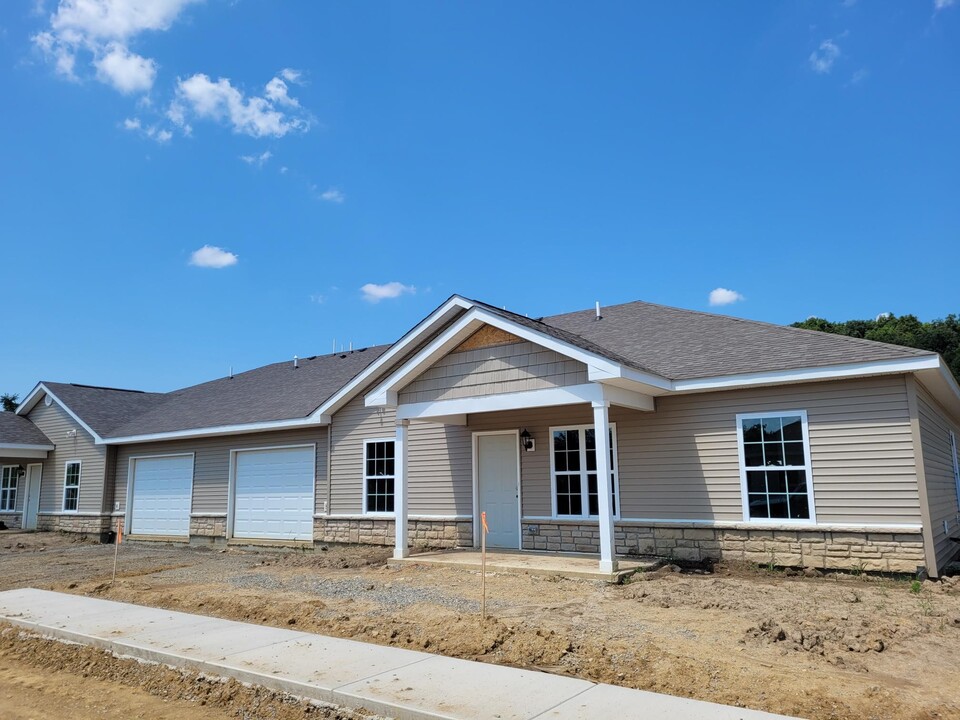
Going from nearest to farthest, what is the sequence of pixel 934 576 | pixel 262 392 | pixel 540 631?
1. pixel 540 631
2. pixel 934 576
3. pixel 262 392

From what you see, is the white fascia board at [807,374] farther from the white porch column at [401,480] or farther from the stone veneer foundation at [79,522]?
the stone veneer foundation at [79,522]

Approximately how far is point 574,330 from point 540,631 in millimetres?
9111

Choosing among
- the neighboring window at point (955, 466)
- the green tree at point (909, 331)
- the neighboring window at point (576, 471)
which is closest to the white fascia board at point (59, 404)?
the neighboring window at point (576, 471)

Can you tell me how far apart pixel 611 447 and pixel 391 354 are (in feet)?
15.6

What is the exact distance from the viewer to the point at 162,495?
Result: 19156 millimetres

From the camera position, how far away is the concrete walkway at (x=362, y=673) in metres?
4.42

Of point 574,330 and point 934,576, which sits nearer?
point 934,576

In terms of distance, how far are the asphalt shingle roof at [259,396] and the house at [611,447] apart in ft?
0.62

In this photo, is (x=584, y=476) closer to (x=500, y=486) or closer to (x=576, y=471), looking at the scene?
(x=576, y=471)

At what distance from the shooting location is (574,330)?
14.8m

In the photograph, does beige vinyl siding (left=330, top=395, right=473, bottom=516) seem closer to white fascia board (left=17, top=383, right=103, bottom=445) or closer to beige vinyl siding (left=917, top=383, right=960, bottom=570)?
beige vinyl siding (left=917, top=383, right=960, bottom=570)

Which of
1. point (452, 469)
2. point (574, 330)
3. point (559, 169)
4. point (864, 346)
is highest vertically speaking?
point (559, 169)

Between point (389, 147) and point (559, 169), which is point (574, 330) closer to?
point (559, 169)

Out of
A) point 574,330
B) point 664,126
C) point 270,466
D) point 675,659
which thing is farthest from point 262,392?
point 675,659
